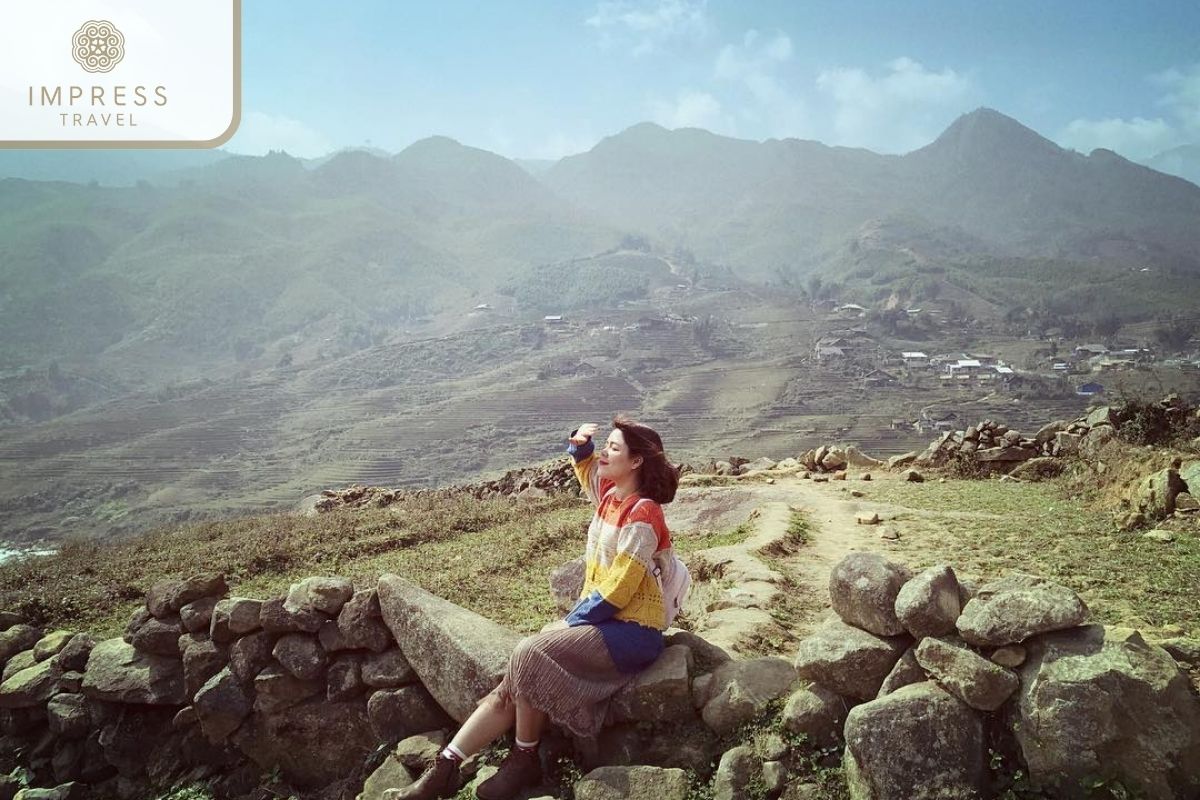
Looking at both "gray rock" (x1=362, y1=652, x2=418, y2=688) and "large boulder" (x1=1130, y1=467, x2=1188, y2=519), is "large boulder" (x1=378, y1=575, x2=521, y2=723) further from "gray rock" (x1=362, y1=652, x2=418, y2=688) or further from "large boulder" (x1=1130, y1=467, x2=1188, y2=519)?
"large boulder" (x1=1130, y1=467, x2=1188, y2=519)

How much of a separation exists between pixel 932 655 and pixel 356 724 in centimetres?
422

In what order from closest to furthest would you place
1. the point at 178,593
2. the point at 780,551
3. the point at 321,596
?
the point at 321,596 → the point at 178,593 → the point at 780,551

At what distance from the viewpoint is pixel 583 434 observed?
5.23m

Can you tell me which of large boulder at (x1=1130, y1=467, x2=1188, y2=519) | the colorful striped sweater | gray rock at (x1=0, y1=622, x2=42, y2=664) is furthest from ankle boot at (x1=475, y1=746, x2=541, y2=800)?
large boulder at (x1=1130, y1=467, x2=1188, y2=519)

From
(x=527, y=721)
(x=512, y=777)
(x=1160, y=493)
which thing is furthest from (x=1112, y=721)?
(x=1160, y=493)

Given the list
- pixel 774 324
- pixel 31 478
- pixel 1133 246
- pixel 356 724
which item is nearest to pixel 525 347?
pixel 774 324

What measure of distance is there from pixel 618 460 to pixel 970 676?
223 centimetres

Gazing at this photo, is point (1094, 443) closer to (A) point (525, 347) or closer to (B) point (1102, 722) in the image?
(B) point (1102, 722)

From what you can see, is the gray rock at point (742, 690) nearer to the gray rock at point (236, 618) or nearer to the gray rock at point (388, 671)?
the gray rock at point (388, 671)

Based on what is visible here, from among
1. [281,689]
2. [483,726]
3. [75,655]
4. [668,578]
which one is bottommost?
[75,655]

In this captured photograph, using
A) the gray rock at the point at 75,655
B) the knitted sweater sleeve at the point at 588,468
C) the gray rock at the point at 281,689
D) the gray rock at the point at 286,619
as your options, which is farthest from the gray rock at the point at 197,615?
the knitted sweater sleeve at the point at 588,468

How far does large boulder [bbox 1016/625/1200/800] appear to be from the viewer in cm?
332

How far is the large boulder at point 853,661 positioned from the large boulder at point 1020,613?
0.43 metres

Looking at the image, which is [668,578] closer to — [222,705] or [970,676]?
[970,676]
